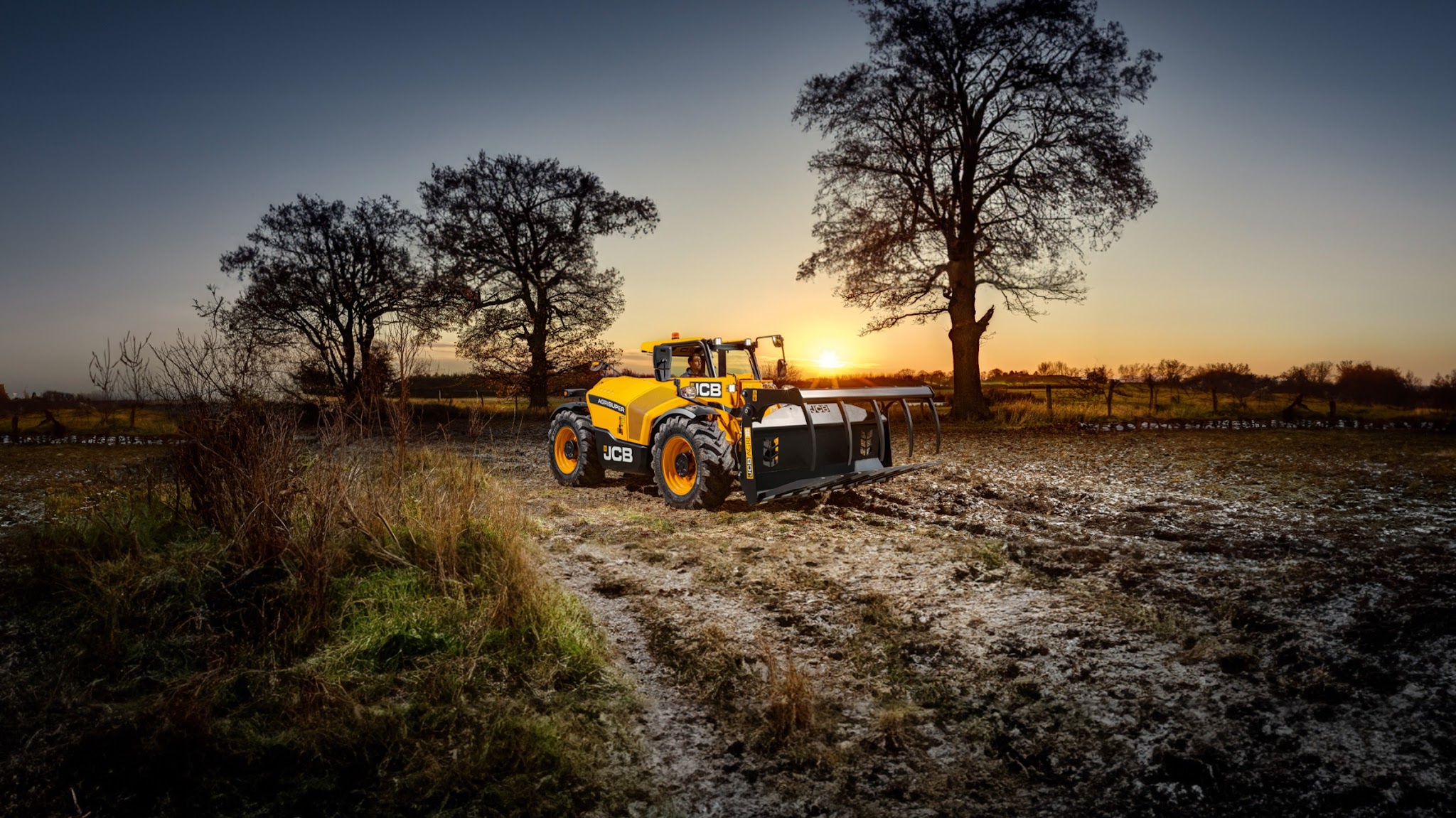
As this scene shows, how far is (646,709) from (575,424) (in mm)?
7067

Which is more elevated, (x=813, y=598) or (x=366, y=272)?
(x=366, y=272)

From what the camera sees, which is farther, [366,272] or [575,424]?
[366,272]

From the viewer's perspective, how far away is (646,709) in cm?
434

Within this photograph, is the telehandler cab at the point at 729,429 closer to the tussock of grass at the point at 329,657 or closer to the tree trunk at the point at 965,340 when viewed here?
the tussock of grass at the point at 329,657

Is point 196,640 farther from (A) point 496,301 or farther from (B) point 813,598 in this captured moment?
(A) point 496,301

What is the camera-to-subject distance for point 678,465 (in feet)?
30.5

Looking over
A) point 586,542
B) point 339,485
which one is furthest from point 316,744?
point 586,542

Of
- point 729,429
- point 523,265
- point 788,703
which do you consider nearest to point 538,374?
point 523,265

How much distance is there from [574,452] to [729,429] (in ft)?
10.8

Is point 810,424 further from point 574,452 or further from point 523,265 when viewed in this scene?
point 523,265

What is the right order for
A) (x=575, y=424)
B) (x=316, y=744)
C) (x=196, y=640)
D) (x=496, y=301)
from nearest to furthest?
(x=316, y=744), (x=196, y=640), (x=575, y=424), (x=496, y=301)

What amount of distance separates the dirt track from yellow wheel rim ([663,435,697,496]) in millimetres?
384

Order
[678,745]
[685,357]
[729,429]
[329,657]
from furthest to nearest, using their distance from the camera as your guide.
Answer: [685,357], [729,429], [329,657], [678,745]

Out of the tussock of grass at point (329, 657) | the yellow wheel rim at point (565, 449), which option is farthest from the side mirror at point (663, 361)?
the tussock of grass at point (329, 657)
